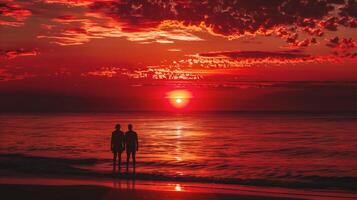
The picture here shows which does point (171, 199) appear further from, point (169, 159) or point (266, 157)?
point (266, 157)

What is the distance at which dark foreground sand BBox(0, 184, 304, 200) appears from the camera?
16.9m

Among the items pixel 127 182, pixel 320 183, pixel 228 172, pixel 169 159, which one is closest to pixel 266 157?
pixel 169 159

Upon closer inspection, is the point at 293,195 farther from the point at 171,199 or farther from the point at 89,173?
the point at 89,173

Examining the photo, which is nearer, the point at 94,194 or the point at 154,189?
the point at 94,194

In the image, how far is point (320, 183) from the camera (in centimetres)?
2384

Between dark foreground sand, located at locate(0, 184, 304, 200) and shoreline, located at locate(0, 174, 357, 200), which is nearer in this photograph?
dark foreground sand, located at locate(0, 184, 304, 200)

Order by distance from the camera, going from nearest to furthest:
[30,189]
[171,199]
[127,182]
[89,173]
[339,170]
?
[171,199], [30,189], [127,182], [89,173], [339,170]

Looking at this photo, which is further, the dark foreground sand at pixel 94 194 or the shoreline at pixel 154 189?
the shoreline at pixel 154 189

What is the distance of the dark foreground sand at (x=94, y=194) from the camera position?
1692 centimetres

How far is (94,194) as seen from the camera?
58.6 ft

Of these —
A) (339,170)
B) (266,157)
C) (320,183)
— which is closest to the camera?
(320,183)

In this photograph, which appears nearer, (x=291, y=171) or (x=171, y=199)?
(x=171, y=199)

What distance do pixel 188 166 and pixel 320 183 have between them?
405 inches

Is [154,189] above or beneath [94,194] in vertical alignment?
above
